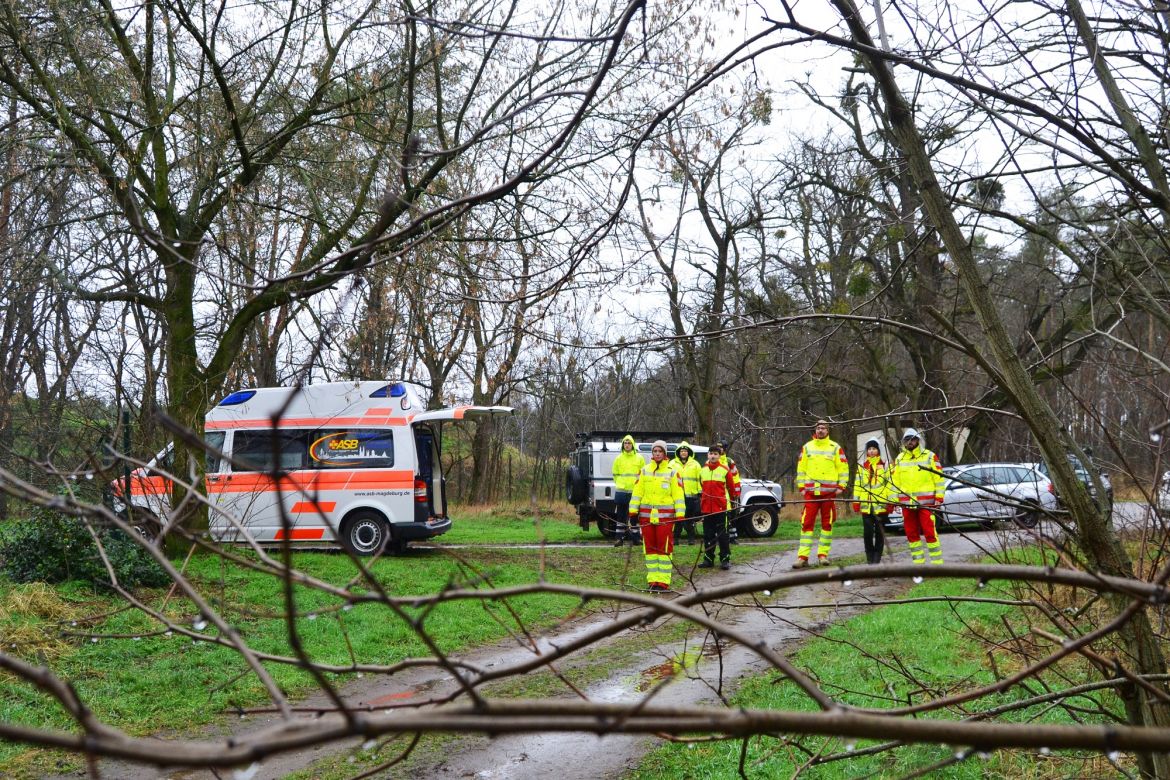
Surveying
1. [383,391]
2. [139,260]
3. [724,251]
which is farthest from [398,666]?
[724,251]

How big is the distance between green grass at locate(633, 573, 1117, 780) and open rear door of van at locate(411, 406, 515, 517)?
7.98m

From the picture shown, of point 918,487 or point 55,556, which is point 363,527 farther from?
point 918,487

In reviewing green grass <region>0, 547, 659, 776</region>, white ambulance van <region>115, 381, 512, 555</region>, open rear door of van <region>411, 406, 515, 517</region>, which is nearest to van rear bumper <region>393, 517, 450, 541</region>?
white ambulance van <region>115, 381, 512, 555</region>

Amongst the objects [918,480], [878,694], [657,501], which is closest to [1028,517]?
[878,694]

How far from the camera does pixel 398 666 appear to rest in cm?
181

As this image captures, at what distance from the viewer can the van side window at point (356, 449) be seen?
53.3ft

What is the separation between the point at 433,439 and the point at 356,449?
1.44 meters

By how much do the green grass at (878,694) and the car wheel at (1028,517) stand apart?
42 centimetres

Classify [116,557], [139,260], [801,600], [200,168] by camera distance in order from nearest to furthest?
1. [801,600]
2. [116,557]
3. [200,168]
4. [139,260]

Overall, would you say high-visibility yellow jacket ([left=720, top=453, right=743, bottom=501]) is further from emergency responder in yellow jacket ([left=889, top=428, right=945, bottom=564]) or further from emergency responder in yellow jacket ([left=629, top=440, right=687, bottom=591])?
emergency responder in yellow jacket ([left=889, top=428, right=945, bottom=564])

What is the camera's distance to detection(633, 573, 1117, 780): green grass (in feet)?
17.0

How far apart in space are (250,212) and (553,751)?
9.09 metres

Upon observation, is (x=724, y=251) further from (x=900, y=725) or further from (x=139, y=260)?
(x=900, y=725)

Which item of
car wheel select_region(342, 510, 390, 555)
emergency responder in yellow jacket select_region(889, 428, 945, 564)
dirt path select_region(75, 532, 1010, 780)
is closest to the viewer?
dirt path select_region(75, 532, 1010, 780)
